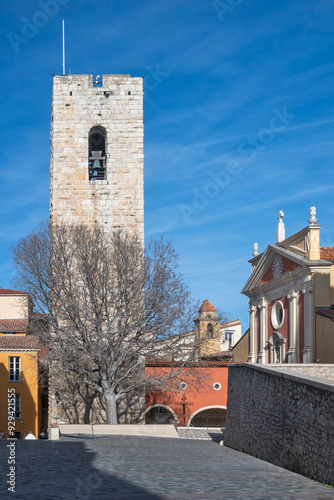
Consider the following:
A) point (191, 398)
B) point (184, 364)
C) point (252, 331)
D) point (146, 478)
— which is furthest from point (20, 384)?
point (146, 478)

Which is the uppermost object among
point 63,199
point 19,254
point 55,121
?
point 55,121

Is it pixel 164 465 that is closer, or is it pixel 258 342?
pixel 164 465

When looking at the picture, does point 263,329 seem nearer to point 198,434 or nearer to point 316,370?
point 198,434

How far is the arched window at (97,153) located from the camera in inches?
1161

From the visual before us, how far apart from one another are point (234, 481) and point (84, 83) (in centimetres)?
2305

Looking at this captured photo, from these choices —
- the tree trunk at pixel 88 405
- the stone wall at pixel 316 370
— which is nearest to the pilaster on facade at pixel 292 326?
the tree trunk at pixel 88 405

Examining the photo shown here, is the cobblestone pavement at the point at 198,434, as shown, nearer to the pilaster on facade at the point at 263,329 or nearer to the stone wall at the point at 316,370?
the pilaster on facade at the point at 263,329

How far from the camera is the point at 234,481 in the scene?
911 cm

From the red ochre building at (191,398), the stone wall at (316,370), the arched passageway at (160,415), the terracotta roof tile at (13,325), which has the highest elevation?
the terracotta roof tile at (13,325)

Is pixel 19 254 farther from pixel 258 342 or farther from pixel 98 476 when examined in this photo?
pixel 98 476

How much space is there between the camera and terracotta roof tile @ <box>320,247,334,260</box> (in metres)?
31.1

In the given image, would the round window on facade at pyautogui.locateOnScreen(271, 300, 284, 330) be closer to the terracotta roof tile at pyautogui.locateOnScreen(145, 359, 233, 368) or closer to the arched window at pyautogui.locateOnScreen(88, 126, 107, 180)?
the terracotta roof tile at pyautogui.locateOnScreen(145, 359, 233, 368)

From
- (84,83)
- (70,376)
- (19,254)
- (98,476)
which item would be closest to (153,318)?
(70,376)

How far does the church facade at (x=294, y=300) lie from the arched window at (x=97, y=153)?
9079 millimetres
